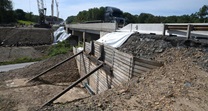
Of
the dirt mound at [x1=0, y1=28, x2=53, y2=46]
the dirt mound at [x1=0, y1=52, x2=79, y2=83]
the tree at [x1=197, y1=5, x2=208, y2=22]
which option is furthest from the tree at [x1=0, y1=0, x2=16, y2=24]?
the tree at [x1=197, y1=5, x2=208, y2=22]

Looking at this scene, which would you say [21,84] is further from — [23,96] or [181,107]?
[181,107]

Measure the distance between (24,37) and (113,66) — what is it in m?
33.6

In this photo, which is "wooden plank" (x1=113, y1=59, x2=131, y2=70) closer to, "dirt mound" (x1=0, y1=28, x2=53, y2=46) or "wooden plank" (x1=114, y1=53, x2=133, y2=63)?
Result: "wooden plank" (x1=114, y1=53, x2=133, y2=63)

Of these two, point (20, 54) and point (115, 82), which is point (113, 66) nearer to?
point (115, 82)

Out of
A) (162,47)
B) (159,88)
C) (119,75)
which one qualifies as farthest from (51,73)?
(159,88)

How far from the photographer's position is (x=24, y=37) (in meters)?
36.8

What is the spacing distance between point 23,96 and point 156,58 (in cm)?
790

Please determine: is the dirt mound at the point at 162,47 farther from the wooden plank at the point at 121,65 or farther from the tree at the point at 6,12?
the tree at the point at 6,12

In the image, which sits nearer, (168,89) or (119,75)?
(168,89)

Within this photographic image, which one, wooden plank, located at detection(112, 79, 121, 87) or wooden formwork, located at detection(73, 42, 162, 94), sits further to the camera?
wooden plank, located at detection(112, 79, 121, 87)

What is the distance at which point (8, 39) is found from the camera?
35.0 metres

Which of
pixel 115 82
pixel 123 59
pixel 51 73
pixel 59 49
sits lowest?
pixel 51 73

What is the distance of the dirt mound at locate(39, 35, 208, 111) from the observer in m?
4.52

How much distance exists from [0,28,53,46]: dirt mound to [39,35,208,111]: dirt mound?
31.5 m
